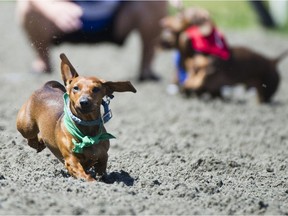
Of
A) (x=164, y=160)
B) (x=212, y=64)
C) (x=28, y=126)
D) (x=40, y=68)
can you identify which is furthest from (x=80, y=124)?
(x=40, y=68)

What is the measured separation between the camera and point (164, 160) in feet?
12.8

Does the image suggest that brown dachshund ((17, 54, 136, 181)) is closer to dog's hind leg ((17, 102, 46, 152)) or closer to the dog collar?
the dog collar

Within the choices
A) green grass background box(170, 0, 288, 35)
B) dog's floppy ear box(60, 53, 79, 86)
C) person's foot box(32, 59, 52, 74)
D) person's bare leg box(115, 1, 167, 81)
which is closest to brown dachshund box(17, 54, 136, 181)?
dog's floppy ear box(60, 53, 79, 86)

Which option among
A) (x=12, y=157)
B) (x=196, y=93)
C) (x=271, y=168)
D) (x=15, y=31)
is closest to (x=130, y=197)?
(x=12, y=157)

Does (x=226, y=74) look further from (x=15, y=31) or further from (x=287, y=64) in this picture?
(x=15, y=31)

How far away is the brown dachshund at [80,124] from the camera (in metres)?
3.14

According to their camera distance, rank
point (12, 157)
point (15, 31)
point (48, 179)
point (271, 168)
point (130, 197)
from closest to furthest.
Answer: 1. point (130, 197)
2. point (48, 179)
3. point (12, 157)
4. point (271, 168)
5. point (15, 31)

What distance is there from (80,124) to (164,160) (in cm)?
82

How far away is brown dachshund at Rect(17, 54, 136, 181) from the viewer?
3143 mm

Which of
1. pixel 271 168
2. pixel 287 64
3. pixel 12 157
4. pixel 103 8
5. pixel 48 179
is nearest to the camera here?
pixel 48 179

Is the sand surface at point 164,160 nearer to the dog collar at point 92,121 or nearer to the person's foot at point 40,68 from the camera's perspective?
the person's foot at point 40,68

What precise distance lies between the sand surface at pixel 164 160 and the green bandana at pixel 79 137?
0.15 meters

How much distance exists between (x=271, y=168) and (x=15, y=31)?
21.9 feet

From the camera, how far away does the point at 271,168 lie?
13.0ft
